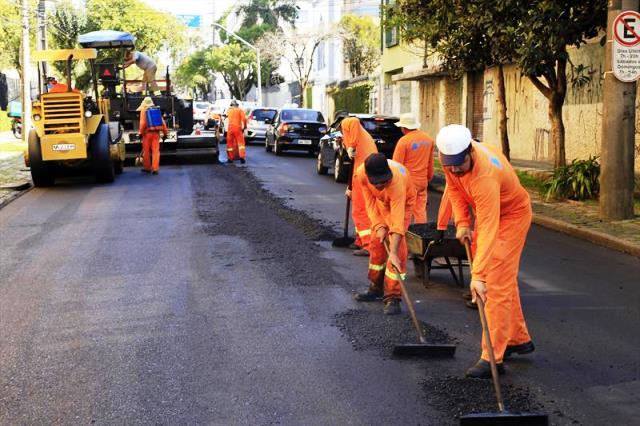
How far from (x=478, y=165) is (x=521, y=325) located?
127 centimetres

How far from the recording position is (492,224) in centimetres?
504

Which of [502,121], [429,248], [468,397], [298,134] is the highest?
[502,121]

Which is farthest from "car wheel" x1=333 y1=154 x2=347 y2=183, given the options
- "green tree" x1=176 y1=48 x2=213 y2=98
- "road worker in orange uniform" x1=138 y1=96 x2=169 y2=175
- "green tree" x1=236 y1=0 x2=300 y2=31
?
"green tree" x1=176 y1=48 x2=213 y2=98

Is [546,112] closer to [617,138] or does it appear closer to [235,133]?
[235,133]

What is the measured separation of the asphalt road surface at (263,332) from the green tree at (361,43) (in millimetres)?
35104

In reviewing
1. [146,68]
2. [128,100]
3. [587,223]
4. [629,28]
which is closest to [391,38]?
[146,68]

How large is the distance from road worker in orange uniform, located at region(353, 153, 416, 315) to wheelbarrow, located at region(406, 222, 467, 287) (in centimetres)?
34

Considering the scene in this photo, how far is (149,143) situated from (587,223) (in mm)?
11254

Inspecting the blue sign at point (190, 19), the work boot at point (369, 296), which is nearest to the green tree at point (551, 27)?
the work boot at point (369, 296)

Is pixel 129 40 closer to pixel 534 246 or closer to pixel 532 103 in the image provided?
pixel 532 103

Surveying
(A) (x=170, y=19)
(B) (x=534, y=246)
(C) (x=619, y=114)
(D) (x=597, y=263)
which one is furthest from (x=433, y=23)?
(A) (x=170, y=19)

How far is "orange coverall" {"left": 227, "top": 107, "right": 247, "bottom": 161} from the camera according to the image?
73.2 feet

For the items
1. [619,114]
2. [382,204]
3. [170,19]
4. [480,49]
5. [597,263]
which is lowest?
[597,263]

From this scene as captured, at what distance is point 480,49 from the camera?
A: 16.8m
